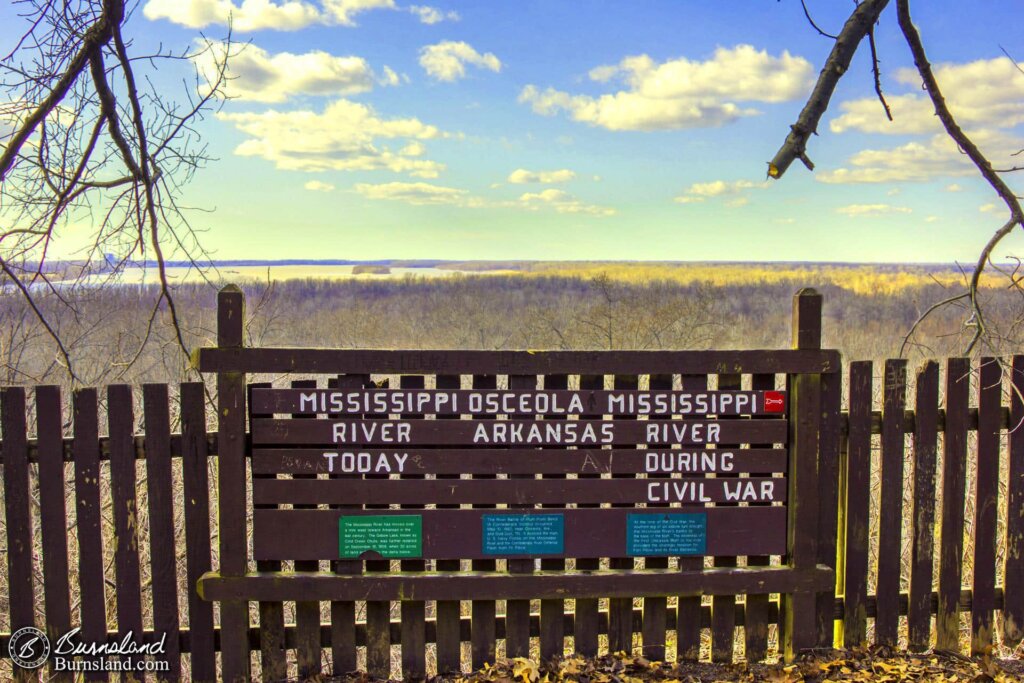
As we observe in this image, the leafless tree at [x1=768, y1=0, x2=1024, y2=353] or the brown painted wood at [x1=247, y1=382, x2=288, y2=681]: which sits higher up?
the leafless tree at [x1=768, y1=0, x2=1024, y2=353]

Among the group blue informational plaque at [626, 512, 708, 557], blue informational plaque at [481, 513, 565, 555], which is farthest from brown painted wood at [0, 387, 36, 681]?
blue informational plaque at [626, 512, 708, 557]

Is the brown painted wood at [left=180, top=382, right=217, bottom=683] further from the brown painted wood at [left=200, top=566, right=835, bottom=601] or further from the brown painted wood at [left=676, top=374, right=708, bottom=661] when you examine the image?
the brown painted wood at [left=676, top=374, right=708, bottom=661]

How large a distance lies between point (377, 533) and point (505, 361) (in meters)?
1.07

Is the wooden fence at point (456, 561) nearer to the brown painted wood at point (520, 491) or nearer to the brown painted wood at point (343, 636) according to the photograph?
the brown painted wood at point (343, 636)

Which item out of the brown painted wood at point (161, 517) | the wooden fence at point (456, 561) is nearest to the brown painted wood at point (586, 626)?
the wooden fence at point (456, 561)

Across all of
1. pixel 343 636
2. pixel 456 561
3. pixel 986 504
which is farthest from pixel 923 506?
pixel 343 636

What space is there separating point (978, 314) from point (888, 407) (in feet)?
2.28

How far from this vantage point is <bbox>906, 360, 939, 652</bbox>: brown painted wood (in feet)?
14.2

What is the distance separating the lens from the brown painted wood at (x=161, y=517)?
4066 mm

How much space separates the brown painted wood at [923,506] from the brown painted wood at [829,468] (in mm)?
491

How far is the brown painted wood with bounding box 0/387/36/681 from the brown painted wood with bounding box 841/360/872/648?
166 inches

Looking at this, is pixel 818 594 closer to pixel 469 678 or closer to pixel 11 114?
pixel 469 678

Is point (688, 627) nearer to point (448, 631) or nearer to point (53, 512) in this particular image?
point (448, 631)

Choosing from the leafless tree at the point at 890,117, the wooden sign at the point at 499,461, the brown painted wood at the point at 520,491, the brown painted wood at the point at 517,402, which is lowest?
the brown painted wood at the point at 520,491
